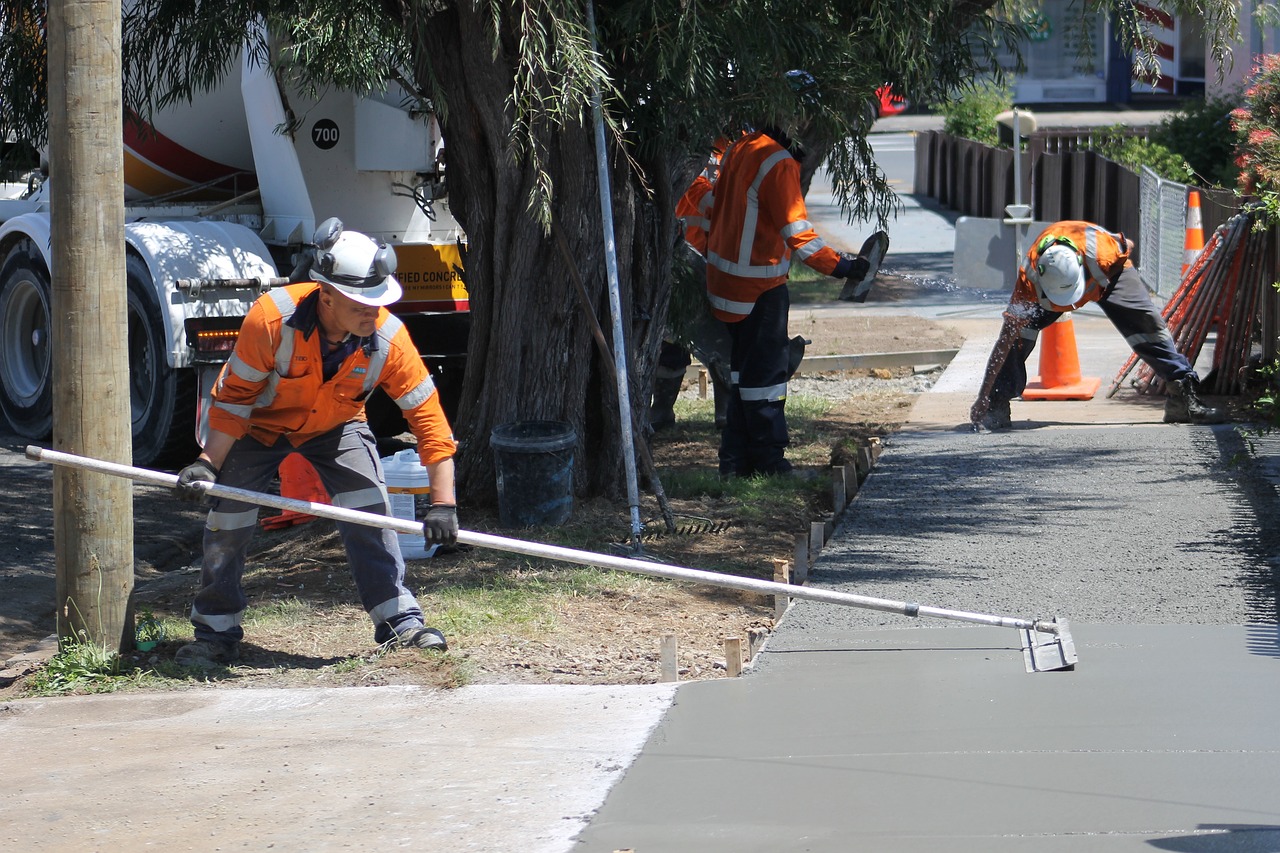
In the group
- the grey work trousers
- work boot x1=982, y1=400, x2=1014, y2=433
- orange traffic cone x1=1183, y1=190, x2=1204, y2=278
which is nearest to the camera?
the grey work trousers

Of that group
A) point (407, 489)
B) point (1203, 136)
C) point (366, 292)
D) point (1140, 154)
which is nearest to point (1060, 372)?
point (407, 489)

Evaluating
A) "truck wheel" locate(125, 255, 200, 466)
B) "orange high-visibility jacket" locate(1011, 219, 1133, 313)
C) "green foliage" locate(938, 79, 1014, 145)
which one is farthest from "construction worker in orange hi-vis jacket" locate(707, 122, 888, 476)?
"green foliage" locate(938, 79, 1014, 145)

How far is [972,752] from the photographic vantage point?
13.2ft

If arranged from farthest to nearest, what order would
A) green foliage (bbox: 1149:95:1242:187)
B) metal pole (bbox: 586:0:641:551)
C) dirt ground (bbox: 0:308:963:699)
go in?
green foliage (bbox: 1149:95:1242:187) → metal pole (bbox: 586:0:641:551) → dirt ground (bbox: 0:308:963:699)

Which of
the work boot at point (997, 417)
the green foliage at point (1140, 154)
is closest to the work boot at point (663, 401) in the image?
the work boot at point (997, 417)

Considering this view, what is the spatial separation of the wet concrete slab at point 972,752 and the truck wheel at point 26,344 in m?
6.37

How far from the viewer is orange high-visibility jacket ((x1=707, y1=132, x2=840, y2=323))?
783cm

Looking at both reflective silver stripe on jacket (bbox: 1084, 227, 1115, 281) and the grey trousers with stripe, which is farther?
reflective silver stripe on jacket (bbox: 1084, 227, 1115, 281)

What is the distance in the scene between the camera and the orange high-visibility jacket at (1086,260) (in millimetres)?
8586

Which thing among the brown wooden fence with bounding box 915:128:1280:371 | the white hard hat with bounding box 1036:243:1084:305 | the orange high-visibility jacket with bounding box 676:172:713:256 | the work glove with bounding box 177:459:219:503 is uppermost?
the brown wooden fence with bounding box 915:128:1280:371

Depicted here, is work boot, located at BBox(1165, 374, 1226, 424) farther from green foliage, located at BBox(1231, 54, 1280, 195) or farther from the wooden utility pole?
the wooden utility pole

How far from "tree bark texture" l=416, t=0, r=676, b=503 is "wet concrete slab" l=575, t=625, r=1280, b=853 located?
102 inches

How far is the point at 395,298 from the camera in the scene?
4918 millimetres

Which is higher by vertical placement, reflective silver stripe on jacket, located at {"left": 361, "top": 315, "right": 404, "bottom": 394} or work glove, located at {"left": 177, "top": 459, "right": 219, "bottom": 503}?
reflective silver stripe on jacket, located at {"left": 361, "top": 315, "right": 404, "bottom": 394}
